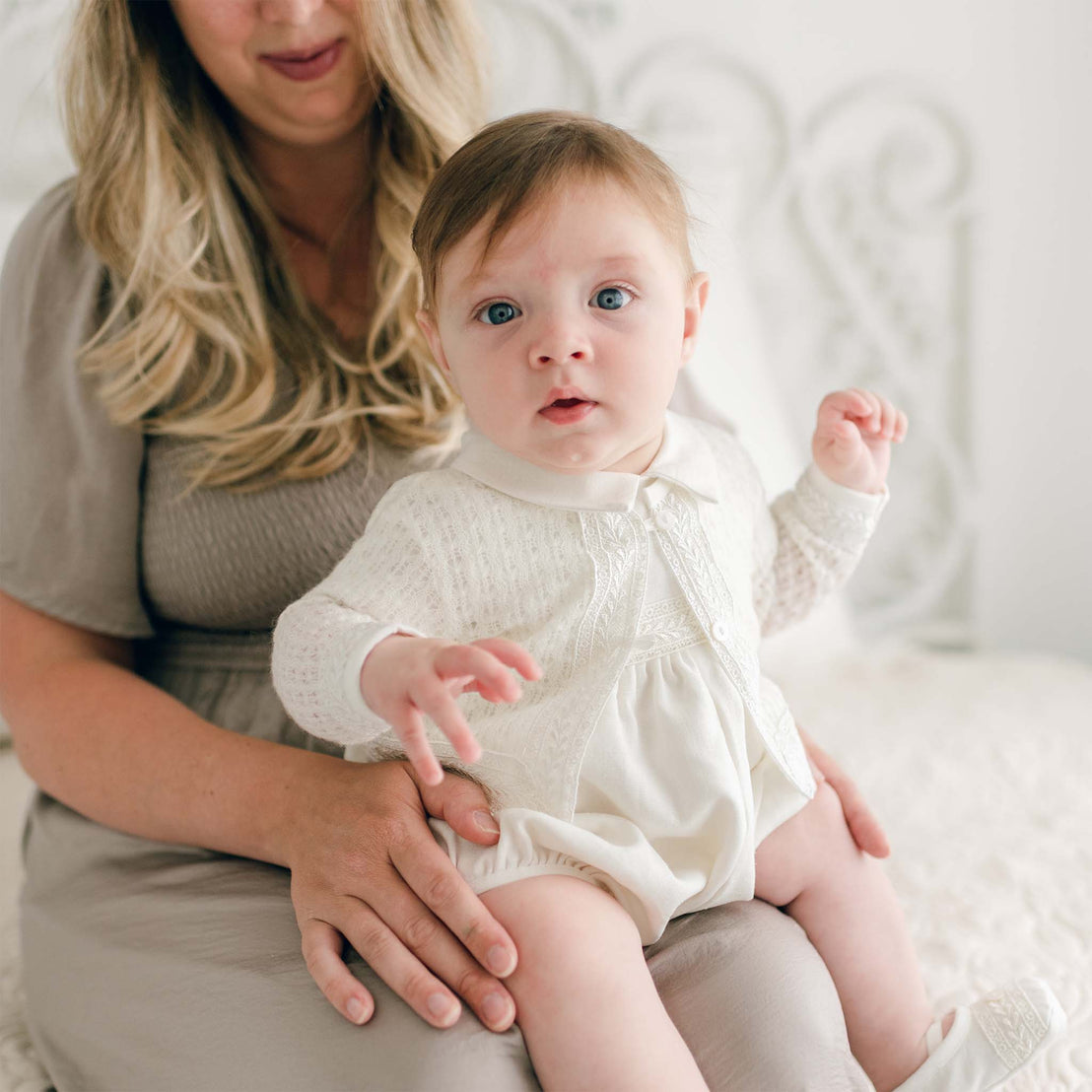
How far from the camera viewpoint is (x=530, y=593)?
2.62 feet

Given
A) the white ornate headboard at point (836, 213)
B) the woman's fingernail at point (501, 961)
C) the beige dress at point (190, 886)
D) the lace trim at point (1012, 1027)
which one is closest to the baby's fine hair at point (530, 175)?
the beige dress at point (190, 886)

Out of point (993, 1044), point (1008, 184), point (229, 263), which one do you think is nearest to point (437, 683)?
point (993, 1044)

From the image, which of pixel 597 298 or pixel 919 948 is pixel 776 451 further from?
pixel 597 298

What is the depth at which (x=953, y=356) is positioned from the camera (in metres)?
1.97

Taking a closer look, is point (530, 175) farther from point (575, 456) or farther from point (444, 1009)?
point (444, 1009)

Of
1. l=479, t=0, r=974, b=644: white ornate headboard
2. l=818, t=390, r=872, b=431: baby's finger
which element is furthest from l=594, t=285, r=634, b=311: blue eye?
l=479, t=0, r=974, b=644: white ornate headboard

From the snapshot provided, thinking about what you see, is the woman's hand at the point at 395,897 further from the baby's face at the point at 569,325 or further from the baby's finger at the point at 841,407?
the baby's finger at the point at 841,407

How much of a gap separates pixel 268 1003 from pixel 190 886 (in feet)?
0.60

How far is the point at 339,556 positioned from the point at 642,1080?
544mm

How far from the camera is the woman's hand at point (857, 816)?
910 millimetres

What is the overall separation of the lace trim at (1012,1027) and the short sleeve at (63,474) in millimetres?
819

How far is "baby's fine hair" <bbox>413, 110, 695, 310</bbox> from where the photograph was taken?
0.75 m

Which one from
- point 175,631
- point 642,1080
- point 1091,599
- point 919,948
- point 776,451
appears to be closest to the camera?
point 642,1080

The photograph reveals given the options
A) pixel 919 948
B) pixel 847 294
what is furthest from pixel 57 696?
pixel 847 294
